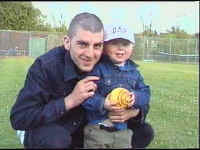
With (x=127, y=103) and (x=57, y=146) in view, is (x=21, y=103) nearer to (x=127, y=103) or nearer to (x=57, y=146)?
(x=57, y=146)

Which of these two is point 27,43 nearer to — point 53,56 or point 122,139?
point 53,56

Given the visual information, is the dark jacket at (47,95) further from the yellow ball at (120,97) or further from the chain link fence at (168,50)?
the chain link fence at (168,50)

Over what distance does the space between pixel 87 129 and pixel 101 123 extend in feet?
0.32

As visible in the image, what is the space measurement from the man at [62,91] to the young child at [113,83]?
7 centimetres

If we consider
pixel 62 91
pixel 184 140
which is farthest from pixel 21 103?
pixel 184 140

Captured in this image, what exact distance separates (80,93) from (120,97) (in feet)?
0.71

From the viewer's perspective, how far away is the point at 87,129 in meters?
3.13

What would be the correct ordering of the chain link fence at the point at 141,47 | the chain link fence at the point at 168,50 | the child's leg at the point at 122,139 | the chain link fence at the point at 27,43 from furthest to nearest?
the chain link fence at the point at 168,50, the chain link fence at the point at 141,47, the chain link fence at the point at 27,43, the child's leg at the point at 122,139

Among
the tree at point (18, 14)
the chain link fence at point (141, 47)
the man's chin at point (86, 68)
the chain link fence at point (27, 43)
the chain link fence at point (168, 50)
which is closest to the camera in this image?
the man's chin at point (86, 68)

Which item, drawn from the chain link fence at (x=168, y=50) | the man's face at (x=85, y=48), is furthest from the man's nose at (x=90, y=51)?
the chain link fence at (x=168, y=50)

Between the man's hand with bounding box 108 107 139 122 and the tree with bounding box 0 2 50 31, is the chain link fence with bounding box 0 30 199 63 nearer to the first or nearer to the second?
the tree with bounding box 0 2 50 31

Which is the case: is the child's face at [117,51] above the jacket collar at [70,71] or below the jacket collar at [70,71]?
above

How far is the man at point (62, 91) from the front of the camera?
292 cm

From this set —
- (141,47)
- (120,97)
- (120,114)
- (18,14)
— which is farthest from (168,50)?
(120,97)
